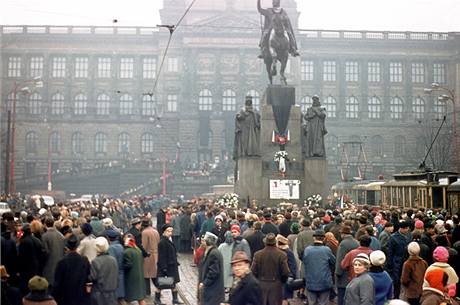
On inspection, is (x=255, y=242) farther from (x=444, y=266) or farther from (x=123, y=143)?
(x=123, y=143)

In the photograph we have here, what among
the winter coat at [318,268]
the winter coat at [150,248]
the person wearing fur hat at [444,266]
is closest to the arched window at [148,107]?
the winter coat at [150,248]

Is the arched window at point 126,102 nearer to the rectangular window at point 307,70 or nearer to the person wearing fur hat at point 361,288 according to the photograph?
the rectangular window at point 307,70

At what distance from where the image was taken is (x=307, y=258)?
38.8 feet

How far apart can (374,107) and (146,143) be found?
28.6 metres

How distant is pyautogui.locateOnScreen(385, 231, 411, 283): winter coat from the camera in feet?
43.0

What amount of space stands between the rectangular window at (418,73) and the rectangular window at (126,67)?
34.8m

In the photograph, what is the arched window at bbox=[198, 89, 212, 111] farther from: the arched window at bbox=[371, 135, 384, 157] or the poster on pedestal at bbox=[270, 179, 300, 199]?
the poster on pedestal at bbox=[270, 179, 300, 199]

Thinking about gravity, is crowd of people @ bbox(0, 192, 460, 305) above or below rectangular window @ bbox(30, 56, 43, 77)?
below

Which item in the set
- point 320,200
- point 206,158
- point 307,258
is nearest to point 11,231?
point 307,258

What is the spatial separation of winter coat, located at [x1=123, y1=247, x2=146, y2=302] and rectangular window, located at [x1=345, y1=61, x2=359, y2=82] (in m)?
78.6

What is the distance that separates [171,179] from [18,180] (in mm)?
15586

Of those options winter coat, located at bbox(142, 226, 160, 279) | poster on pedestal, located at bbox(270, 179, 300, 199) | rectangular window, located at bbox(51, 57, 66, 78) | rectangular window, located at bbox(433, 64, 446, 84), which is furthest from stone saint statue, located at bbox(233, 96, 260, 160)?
rectangular window, located at bbox(433, 64, 446, 84)

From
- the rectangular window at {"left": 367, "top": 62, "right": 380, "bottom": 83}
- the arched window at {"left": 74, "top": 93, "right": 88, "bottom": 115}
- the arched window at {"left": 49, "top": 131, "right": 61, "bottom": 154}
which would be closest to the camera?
the arched window at {"left": 49, "top": 131, "right": 61, "bottom": 154}

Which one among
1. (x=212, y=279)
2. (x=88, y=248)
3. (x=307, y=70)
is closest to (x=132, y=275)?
(x=88, y=248)
